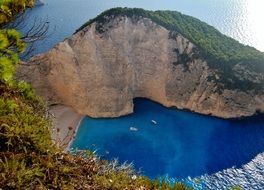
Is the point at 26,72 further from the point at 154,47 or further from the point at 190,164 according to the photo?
the point at 190,164

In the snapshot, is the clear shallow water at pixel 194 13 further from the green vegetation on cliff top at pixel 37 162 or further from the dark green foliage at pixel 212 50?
the green vegetation on cliff top at pixel 37 162

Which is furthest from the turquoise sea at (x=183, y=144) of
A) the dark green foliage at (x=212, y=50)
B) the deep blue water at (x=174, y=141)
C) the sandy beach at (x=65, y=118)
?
the dark green foliage at (x=212, y=50)

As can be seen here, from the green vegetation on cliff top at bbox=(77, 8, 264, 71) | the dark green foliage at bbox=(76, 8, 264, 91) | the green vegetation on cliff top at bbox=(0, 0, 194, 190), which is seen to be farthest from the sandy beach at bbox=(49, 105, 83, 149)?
the green vegetation on cliff top at bbox=(0, 0, 194, 190)

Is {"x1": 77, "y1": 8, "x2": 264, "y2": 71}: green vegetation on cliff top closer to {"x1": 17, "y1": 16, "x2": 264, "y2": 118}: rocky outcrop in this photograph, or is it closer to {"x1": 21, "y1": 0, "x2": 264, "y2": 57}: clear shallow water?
{"x1": 17, "y1": 16, "x2": 264, "y2": 118}: rocky outcrop

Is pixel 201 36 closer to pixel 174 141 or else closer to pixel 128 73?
pixel 128 73

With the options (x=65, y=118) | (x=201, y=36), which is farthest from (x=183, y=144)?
(x=201, y=36)

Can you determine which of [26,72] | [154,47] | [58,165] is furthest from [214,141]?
[58,165]
